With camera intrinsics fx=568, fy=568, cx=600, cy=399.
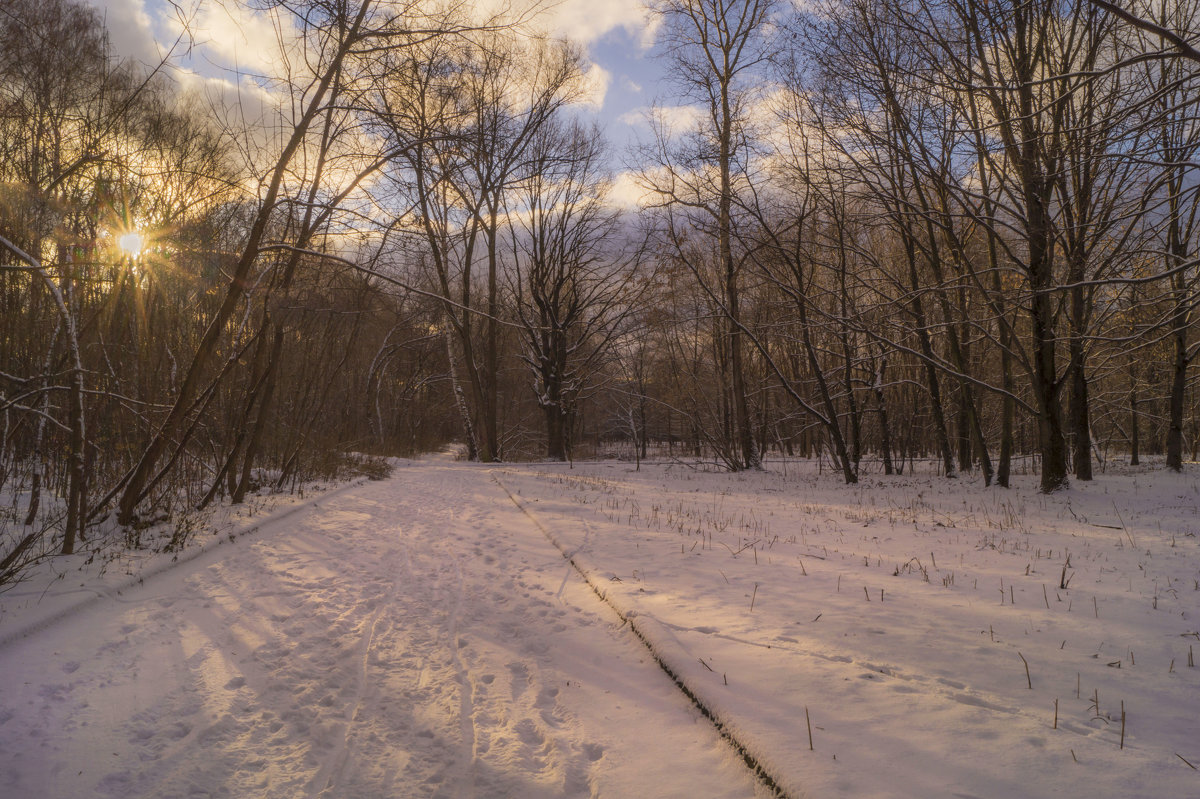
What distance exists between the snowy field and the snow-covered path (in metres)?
0.02

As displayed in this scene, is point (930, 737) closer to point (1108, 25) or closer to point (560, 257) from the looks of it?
point (1108, 25)

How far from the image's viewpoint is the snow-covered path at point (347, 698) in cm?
247

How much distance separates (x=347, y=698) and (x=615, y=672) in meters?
1.58

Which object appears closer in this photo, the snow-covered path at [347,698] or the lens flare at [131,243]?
the snow-covered path at [347,698]

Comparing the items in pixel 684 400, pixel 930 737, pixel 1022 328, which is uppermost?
pixel 1022 328

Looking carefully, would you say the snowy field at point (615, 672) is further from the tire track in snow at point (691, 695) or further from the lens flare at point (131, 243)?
the lens flare at point (131, 243)

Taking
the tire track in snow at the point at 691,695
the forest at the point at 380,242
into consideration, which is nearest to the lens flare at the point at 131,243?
the forest at the point at 380,242

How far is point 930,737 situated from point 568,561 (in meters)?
4.31

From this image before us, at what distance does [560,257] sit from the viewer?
28.8 meters

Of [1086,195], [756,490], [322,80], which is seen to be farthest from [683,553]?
[1086,195]

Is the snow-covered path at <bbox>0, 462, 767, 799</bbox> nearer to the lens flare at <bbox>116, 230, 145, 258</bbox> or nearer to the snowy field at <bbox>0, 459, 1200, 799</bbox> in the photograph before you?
the snowy field at <bbox>0, 459, 1200, 799</bbox>

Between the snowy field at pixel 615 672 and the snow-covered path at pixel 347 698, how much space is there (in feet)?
0.06

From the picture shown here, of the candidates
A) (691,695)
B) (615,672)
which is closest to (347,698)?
(615,672)

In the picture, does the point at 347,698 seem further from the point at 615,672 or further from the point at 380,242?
the point at 380,242
